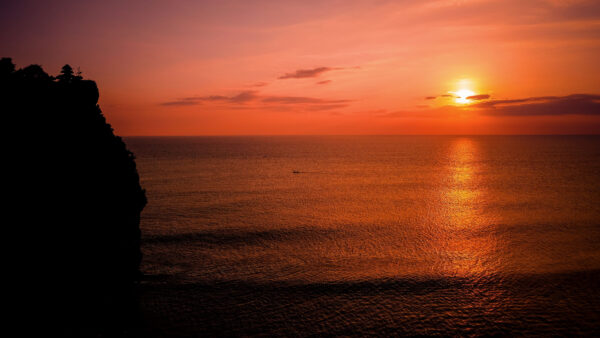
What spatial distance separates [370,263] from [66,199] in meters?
35.0

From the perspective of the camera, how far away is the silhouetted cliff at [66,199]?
2445cm

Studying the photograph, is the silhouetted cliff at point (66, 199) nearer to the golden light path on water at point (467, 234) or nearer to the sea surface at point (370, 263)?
the sea surface at point (370, 263)

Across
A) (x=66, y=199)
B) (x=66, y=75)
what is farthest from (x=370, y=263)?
(x=66, y=75)

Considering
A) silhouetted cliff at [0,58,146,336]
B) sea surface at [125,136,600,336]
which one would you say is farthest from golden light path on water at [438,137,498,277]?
silhouetted cliff at [0,58,146,336]

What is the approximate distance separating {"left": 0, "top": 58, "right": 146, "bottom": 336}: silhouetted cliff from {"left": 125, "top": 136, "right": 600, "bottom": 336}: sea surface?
530 centimetres

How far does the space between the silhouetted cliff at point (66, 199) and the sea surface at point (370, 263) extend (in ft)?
17.4

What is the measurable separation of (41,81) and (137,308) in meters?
22.0

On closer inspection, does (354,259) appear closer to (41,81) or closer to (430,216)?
(430,216)

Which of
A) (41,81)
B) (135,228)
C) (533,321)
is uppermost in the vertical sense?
(41,81)

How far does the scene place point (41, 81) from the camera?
27250mm

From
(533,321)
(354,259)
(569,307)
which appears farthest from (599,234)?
(354,259)

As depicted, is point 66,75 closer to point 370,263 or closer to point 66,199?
point 66,199

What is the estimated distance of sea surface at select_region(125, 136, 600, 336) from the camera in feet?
96.5

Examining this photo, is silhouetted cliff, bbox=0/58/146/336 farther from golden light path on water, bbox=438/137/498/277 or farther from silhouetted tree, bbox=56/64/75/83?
golden light path on water, bbox=438/137/498/277
